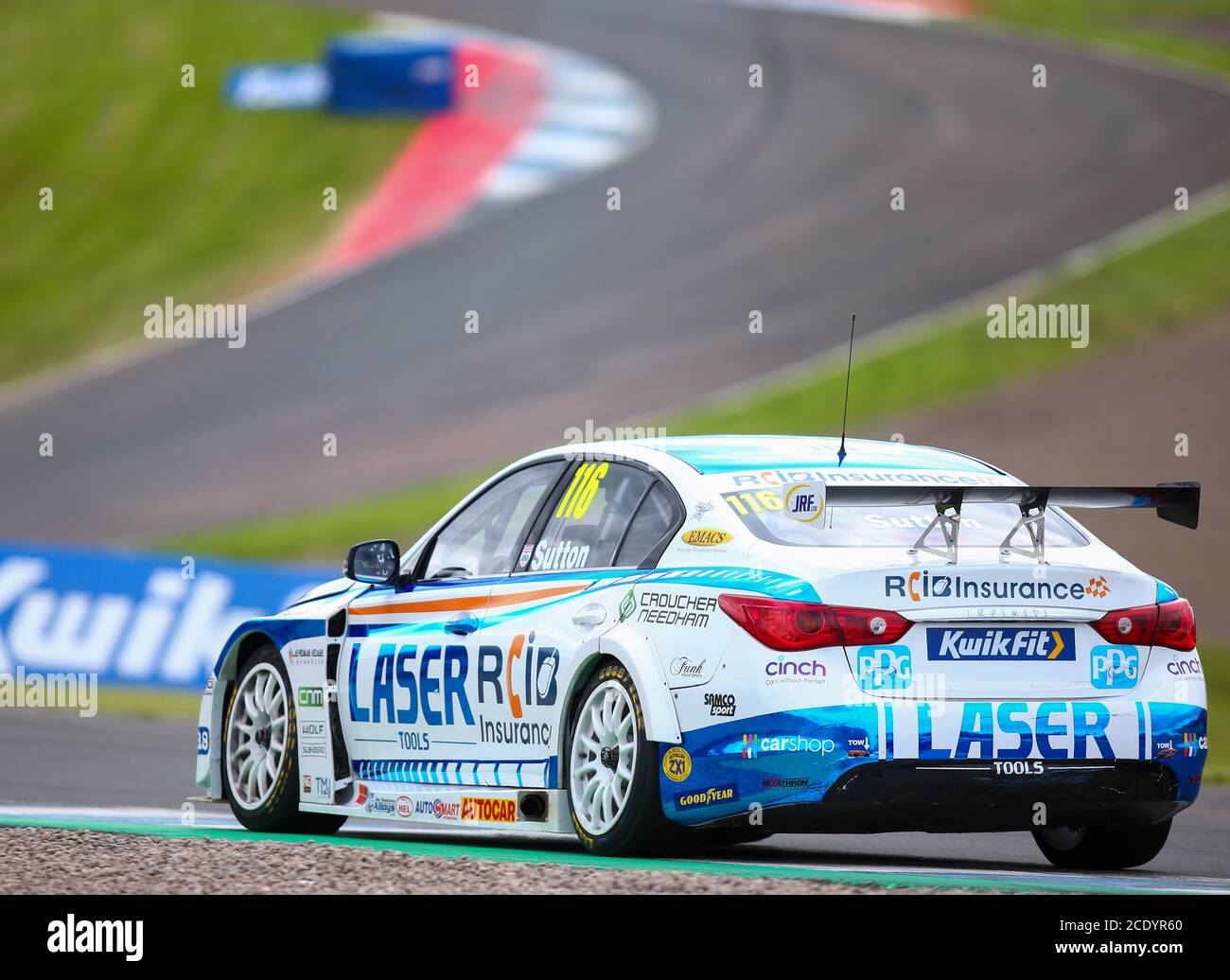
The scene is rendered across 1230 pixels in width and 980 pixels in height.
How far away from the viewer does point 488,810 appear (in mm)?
8531

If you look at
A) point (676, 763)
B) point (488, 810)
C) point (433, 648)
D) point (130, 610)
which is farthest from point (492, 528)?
point (130, 610)

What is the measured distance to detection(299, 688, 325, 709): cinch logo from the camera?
30.9 feet

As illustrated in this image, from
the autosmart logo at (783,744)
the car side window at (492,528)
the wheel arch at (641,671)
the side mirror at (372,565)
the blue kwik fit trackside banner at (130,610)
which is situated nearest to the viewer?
the autosmart logo at (783,744)

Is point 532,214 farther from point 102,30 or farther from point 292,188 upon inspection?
point 102,30

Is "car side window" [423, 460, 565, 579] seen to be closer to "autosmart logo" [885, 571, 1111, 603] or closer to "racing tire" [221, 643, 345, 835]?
"racing tire" [221, 643, 345, 835]

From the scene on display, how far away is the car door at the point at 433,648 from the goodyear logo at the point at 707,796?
4.13 feet

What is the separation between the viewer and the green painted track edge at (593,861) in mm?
7121

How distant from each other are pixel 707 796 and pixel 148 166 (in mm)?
36521

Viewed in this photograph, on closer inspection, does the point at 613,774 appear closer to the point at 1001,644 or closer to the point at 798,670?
the point at 798,670

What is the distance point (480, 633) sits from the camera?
8.66 metres

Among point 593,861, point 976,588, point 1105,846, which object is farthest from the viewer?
point 1105,846

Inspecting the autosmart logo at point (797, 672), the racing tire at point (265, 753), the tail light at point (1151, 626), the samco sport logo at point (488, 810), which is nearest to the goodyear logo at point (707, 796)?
the autosmart logo at point (797, 672)

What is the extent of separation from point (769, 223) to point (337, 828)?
1018 inches

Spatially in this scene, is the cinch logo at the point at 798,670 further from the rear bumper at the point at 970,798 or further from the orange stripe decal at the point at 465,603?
the orange stripe decal at the point at 465,603
